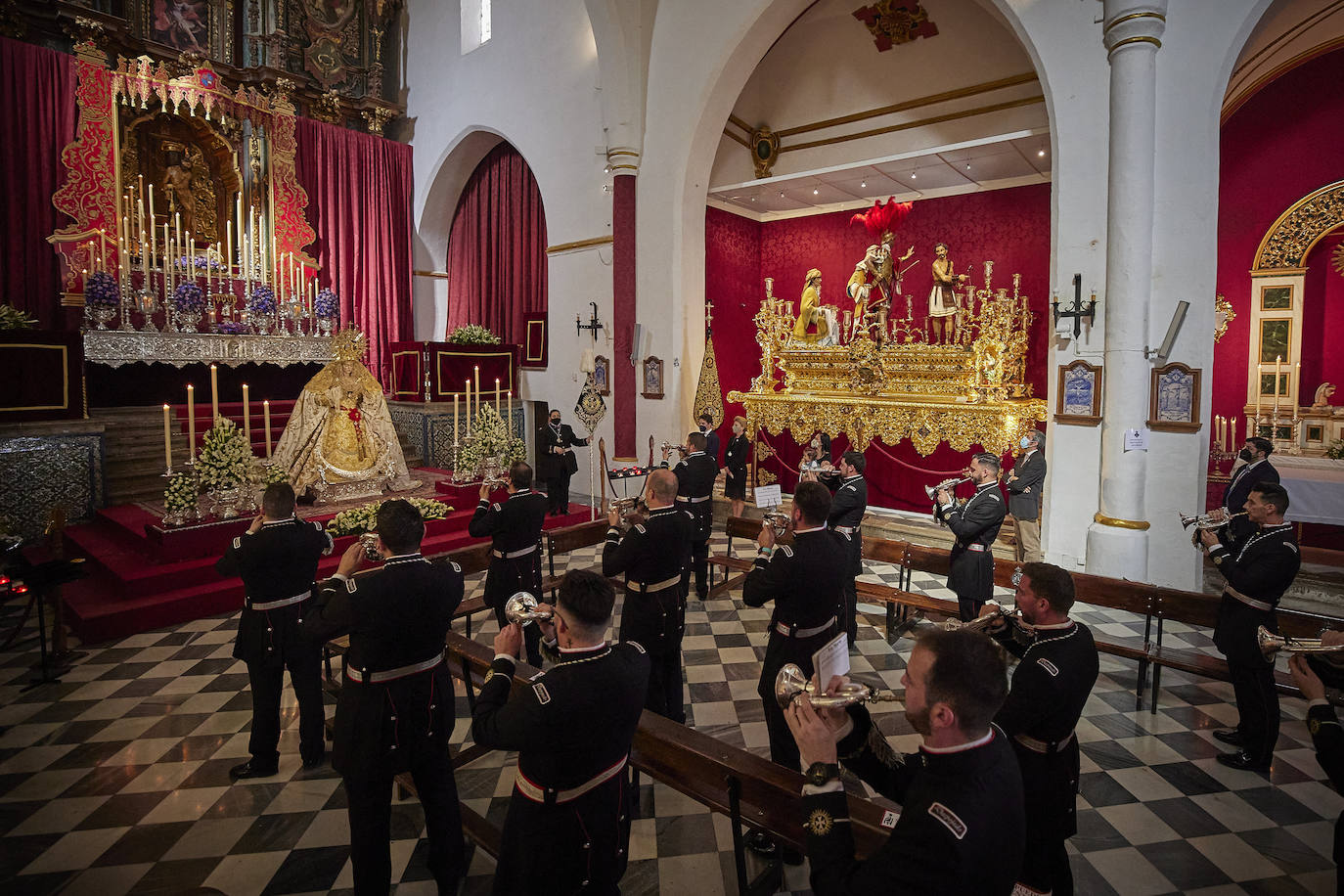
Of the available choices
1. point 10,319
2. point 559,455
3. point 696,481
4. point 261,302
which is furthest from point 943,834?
point 261,302

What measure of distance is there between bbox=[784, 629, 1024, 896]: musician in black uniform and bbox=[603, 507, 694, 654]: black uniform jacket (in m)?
2.16

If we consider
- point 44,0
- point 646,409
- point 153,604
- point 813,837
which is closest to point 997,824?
point 813,837

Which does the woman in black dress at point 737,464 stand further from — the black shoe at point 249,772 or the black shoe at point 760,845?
the black shoe at point 249,772

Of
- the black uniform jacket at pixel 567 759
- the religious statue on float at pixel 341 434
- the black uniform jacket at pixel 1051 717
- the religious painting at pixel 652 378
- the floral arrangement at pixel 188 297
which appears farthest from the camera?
the religious painting at pixel 652 378

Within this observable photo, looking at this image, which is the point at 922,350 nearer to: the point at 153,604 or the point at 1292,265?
the point at 1292,265

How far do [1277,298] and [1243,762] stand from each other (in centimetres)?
853

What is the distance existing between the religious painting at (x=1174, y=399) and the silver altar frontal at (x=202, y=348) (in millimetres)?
11928

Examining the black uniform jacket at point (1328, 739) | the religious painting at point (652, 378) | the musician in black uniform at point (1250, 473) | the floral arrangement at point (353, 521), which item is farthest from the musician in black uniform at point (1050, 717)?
the religious painting at point (652, 378)

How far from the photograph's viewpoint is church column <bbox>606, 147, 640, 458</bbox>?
11.1 meters

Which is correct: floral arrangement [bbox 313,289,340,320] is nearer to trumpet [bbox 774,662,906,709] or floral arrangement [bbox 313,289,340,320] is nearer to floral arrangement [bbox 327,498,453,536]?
floral arrangement [bbox 327,498,453,536]

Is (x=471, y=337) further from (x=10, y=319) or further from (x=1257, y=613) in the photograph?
(x=1257, y=613)

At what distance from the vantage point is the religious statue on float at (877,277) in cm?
1000

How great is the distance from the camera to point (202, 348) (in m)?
10.2

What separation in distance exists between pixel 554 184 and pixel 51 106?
797 centimetres
